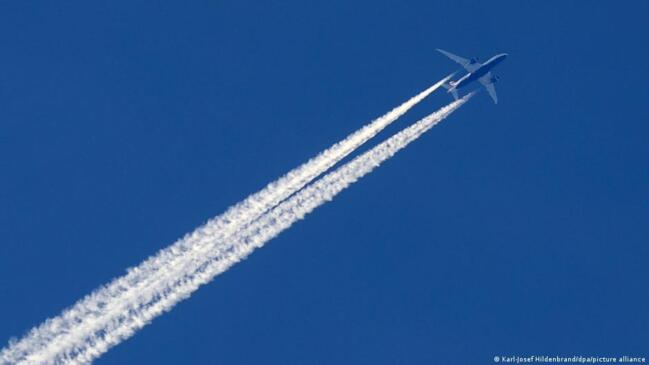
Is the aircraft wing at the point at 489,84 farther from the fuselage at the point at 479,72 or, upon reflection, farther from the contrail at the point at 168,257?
the contrail at the point at 168,257

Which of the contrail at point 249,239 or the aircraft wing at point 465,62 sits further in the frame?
the aircraft wing at point 465,62

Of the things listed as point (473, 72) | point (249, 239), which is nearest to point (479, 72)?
point (473, 72)

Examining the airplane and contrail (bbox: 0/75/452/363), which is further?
the airplane

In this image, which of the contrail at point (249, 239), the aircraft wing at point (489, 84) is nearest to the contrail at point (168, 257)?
the contrail at point (249, 239)

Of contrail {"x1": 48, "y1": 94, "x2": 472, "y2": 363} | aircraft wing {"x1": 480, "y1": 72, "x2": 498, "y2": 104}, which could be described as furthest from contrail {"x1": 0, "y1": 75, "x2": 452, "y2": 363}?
aircraft wing {"x1": 480, "y1": 72, "x2": 498, "y2": 104}

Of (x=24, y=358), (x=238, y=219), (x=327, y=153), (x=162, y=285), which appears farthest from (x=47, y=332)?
(x=327, y=153)

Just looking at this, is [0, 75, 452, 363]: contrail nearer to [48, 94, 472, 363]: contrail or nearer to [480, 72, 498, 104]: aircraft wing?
[48, 94, 472, 363]: contrail
